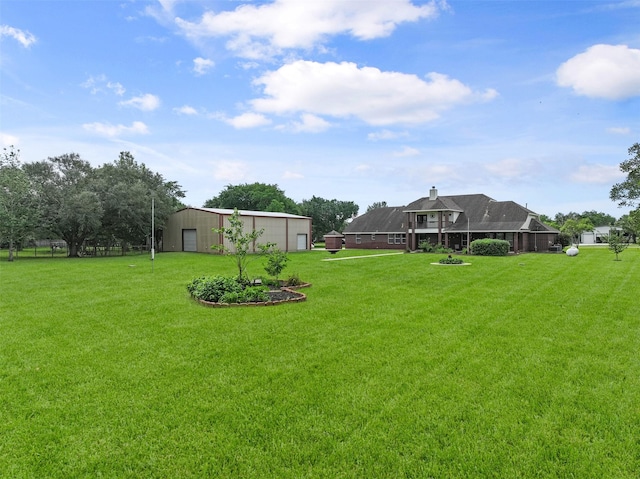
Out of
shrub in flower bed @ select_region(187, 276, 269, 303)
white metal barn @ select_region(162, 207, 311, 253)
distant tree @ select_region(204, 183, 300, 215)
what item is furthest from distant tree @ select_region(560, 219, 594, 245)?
shrub in flower bed @ select_region(187, 276, 269, 303)

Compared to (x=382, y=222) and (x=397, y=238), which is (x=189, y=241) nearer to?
(x=382, y=222)

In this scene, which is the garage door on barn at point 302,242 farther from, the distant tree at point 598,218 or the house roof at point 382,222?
the distant tree at point 598,218

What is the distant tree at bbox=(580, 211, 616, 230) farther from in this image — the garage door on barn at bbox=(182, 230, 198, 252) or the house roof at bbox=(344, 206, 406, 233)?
the garage door on barn at bbox=(182, 230, 198, 252)

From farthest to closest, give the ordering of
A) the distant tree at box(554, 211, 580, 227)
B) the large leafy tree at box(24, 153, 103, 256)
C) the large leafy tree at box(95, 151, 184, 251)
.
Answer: the distant tree at box(554, 211, 580, 227) → the large leafy tree at box(95, 151, 184, 251) → the large leafy tree at box(24, 153, 103, 256)

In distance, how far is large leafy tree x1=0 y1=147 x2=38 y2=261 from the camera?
2483cm

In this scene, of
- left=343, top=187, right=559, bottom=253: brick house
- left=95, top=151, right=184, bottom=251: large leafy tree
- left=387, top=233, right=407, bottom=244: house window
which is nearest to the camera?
left=95, top=151, right=184, bottom=251: large leafy tree

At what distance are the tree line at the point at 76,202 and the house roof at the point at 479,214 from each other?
2447cm

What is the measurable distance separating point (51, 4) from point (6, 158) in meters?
21.3

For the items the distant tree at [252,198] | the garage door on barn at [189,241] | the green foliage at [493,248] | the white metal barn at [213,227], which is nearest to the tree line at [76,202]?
the white metal barn at [213,227]

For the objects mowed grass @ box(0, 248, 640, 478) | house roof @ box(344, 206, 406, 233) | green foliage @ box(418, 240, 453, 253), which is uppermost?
house roof @ box(344, 206, 406, 233)

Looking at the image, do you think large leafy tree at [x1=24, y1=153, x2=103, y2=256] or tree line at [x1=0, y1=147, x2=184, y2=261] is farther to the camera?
large leafy tree at [x1=24, y1=153, x2=103, y2=256]

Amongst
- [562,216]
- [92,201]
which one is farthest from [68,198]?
[562,216]

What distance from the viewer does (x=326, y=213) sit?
65.9m

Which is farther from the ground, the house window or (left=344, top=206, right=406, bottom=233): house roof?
(left=344, top=206, right=406, bottom=233): house roof
